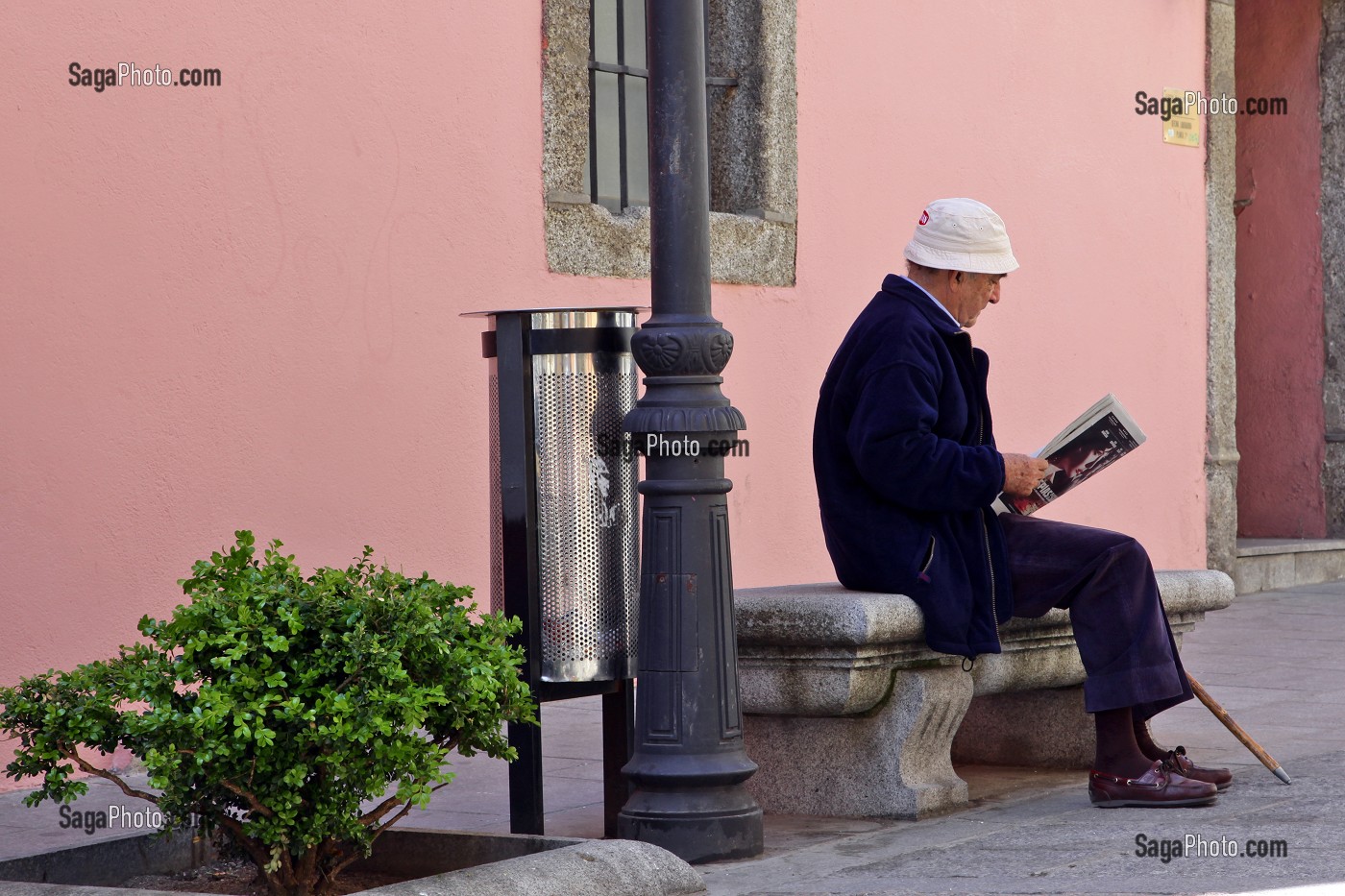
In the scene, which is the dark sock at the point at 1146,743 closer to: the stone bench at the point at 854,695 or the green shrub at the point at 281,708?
the stone bench at the point at 854,695

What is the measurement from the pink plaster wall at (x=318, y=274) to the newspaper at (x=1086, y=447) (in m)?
2.58

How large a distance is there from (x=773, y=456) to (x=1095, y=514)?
289cm

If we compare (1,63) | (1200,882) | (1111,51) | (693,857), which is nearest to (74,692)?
(693,857)

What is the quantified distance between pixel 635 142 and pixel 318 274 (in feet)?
6.79

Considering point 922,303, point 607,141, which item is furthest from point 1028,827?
point 607,141

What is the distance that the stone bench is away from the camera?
4.82 meters

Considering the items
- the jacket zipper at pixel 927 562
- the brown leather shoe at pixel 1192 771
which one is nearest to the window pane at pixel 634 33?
the jacket zipper at pixel 927 562

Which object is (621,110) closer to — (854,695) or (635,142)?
(635,142)

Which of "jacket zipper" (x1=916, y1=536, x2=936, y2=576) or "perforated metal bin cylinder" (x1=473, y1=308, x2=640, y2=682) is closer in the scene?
"perforated metal bin cylinder" (x1=473, y1=308, x2=640, y2=682)

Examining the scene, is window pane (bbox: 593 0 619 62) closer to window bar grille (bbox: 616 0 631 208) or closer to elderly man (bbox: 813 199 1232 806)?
window bar grille (bbox: 616 0 631 208)

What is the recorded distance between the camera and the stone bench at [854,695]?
4816 millimetres

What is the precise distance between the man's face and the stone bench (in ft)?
2.67

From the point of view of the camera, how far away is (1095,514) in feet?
35.2

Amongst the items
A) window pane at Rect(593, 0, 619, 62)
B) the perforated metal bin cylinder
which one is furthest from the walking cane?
window pane at Rect(593, 0, 619, 62)
